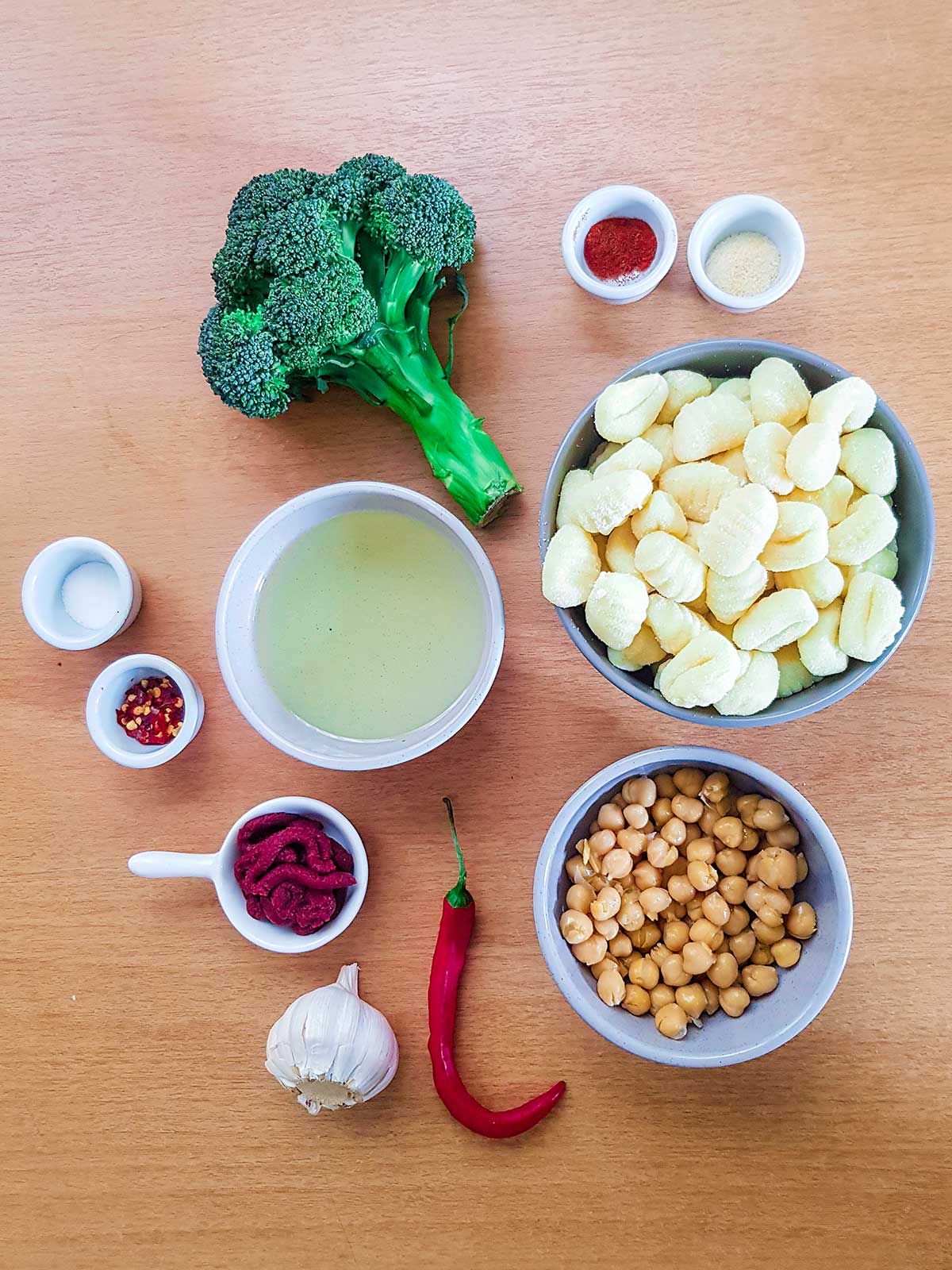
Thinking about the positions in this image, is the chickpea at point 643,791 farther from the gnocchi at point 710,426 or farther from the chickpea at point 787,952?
the gnocchi at point 710,426

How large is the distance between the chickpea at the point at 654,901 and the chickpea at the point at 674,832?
0.07 meters

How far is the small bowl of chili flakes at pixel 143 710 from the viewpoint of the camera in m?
1.31

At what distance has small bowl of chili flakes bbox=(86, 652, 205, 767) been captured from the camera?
1.31 m

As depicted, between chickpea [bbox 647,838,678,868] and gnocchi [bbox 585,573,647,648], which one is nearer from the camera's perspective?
gnocchi [bbox 585,573,647,648]

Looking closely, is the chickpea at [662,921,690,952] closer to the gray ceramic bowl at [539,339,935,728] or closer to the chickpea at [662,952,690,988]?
the chickpea at [662,952,690,988]

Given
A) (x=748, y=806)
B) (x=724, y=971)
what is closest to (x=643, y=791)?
(x=748, y=806)

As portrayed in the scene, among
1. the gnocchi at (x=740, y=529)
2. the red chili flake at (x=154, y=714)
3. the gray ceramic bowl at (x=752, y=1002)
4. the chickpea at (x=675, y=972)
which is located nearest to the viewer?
the gnocchi at (x=740, y=529)

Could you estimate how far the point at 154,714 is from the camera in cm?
134

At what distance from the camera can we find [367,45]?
1.34m

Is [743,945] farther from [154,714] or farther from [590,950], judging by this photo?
[154,714]

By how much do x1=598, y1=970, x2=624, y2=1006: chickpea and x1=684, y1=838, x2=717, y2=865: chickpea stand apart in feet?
0.60

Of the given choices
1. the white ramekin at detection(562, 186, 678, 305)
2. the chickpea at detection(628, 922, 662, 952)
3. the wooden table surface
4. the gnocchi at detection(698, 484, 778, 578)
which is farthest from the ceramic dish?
the white ramekin at detection(562, 186, 678, 305)

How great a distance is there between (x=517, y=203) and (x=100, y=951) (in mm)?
1251

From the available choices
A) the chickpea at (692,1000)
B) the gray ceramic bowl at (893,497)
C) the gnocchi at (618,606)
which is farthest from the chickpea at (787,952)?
the gnocchi at (618,606)
